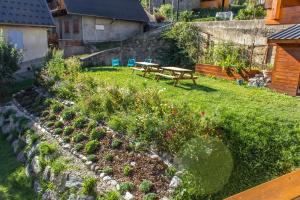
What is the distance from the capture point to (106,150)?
766 centimetres

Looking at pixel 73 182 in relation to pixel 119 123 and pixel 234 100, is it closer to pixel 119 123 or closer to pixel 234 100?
pixel 119 123

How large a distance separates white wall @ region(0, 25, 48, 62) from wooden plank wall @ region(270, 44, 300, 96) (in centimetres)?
1303

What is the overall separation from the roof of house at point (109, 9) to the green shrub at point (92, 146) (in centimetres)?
1547

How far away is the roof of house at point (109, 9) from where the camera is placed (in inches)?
853

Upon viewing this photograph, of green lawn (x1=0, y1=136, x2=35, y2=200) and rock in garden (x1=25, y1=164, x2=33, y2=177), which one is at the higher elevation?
rock in garden (x1=25, y1=164, x2=33, y2=177)

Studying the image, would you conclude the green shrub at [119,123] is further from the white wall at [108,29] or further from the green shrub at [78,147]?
the white wall at [108,29]

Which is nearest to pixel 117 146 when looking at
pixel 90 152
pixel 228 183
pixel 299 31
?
pixel 90 152

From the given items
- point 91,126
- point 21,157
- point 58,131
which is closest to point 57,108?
point 58,131

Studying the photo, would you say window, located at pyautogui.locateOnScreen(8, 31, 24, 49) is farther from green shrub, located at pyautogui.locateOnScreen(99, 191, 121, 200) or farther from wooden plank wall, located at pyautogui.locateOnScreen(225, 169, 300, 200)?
Result: wooden plank wall, located at pyautogui.locateOnScreen(225, 169, 300, 200)

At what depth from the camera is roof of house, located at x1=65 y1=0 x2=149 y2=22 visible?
71.1ft

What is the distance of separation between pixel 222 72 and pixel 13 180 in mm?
10498

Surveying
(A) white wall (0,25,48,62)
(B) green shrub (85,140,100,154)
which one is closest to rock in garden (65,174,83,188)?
(B) green shrub (85,140,100,154)

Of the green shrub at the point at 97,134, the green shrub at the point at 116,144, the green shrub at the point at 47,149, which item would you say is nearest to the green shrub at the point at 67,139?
the green shrub at the point at 47,149

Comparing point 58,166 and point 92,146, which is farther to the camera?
point 92,146
